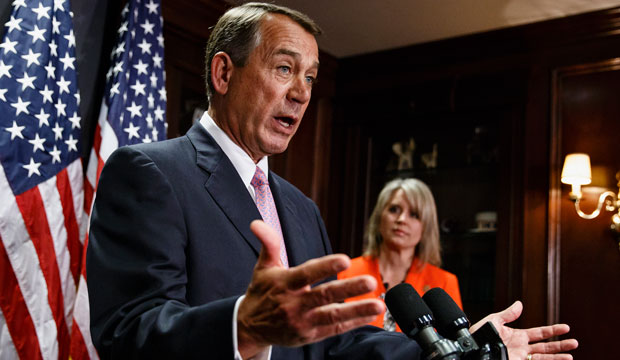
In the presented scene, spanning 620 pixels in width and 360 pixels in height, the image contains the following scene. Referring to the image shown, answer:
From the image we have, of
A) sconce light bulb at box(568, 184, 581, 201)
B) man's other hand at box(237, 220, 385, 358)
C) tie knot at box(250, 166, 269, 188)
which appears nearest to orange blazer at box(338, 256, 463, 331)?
sconce light bulb at box(568, 184, 581, 201)

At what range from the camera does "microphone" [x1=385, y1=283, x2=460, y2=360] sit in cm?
109

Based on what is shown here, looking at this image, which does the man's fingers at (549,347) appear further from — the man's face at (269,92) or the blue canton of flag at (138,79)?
the blue canton of flag at (138,79)

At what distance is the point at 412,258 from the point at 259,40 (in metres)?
2.43

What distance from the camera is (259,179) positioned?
4.89 feet

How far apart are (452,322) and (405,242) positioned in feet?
7.95

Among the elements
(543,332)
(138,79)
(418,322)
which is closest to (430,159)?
(138,79)

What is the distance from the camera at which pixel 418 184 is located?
3.76m

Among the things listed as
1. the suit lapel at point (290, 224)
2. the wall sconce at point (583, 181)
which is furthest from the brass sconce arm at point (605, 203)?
the suit lapel at point (290, 224)

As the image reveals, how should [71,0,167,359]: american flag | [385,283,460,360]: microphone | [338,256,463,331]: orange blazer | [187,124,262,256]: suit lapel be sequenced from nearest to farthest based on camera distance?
1. [385,283,460,360]: microphone
2. [187,124,262,256]: suit lapel
3. [71,0,167,359]: american flag
4. [338,256,463,331]: orange blazer

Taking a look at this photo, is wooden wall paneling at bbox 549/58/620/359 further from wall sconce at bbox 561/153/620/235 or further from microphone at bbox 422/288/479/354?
microphone at bbox 422/288/479/354

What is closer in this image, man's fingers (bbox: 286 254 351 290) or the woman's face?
man's fingers (bbox: 286 254 351 290)

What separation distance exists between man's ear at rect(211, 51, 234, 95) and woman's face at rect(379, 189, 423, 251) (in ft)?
7.30

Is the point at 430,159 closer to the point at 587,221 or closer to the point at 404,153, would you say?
the point at 404,153

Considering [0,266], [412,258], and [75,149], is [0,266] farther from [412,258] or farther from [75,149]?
[412,258]
